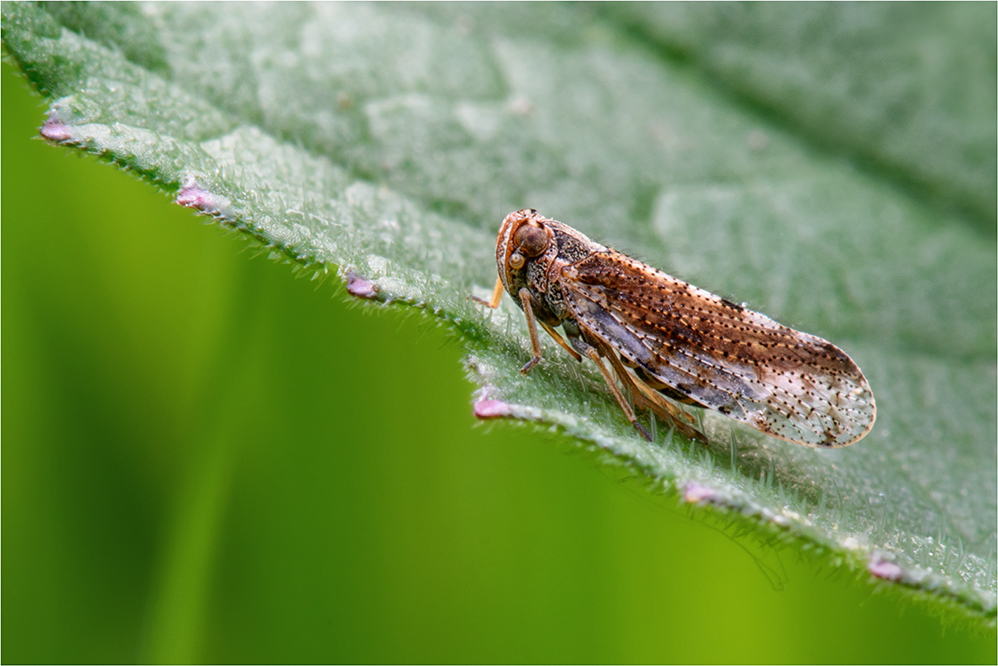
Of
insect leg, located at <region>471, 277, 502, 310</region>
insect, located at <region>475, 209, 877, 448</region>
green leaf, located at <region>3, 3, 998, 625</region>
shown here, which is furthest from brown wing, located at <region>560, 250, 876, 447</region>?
insect leg, located at <region>471, 277, 502, 310</region>

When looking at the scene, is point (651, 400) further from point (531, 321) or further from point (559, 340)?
point (531, 321)

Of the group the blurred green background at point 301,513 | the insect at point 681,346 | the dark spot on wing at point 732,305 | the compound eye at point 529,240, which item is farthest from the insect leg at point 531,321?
the dark spot on wing at point 732,305

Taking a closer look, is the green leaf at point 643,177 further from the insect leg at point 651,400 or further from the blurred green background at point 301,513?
the blurred green background at point 301,513

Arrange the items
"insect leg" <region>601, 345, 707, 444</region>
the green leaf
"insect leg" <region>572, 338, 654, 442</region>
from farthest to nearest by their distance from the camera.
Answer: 1. "insect leg" <region>601, 345, 707, 444</region>
2. "insect leg" <region>572, 338, 654, 442</region>
3. the green leaf

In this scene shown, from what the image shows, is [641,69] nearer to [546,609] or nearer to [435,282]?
[435,282]

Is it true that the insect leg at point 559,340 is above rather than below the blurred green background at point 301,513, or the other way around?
above

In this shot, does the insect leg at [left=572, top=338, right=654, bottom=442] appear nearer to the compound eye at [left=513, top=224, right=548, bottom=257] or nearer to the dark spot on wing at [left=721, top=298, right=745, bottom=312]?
the compound eye at [left=513, top=224, right=548, bottom=257]
